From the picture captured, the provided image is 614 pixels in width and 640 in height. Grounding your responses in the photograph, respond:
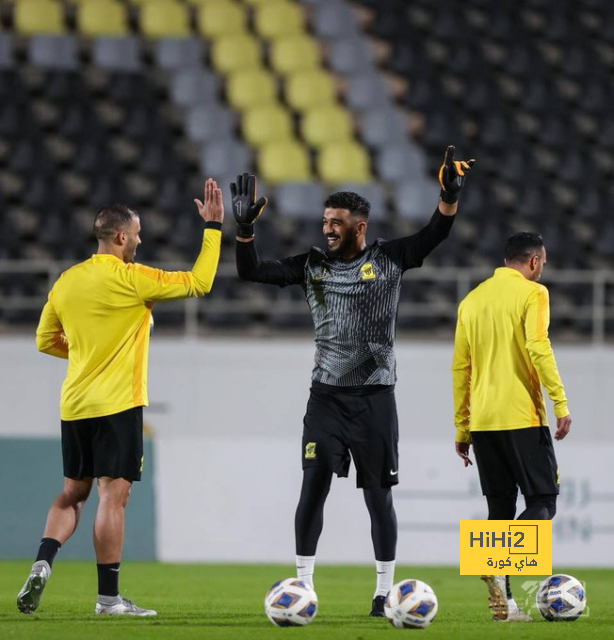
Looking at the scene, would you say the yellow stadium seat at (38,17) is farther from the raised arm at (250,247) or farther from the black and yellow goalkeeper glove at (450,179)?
the black and yellow goalkeeper glove at (450,179)

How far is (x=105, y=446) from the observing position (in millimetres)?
5676

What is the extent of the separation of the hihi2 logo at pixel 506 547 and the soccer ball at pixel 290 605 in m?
0.81

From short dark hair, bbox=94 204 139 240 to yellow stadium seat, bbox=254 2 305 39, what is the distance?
11.7 m

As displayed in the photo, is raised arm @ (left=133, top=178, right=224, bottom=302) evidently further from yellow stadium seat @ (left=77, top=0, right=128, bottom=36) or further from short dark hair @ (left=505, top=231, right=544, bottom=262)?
yellow stadium seat @ (left=77, top=0, right=128, bottom=36)

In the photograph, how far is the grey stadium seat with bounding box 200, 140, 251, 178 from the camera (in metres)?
15.5

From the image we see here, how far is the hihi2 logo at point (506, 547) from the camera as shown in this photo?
572 centimetres

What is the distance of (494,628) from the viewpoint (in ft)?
17.6

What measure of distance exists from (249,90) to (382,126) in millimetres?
1759

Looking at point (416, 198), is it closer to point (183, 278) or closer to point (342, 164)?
point (342, 164)

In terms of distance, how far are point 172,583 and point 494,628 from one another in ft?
11.3

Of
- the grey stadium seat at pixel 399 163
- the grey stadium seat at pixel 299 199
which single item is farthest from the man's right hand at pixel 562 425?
the grey stadium seat at pixel 399 163

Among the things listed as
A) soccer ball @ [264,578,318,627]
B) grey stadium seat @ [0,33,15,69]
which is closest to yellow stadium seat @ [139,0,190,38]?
grey stadium seat @ [0,33,15,69]

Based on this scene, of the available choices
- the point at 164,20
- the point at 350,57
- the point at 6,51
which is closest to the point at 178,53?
the point at 164,20

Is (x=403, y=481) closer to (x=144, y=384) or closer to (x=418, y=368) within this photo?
(x=418, y=368)
